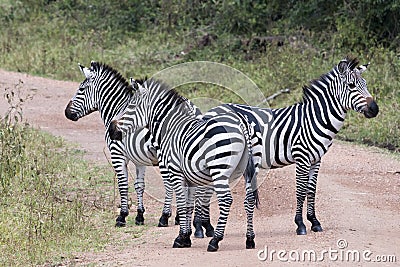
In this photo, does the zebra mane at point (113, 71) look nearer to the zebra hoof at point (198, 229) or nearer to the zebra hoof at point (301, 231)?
the zebra hoof at point (198, 229)

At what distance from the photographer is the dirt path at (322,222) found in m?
6.80

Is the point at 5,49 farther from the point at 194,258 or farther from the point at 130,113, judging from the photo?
the point at 194,258

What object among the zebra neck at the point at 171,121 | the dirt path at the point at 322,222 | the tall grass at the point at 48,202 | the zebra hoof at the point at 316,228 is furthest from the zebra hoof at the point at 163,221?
the zebra hoof at the point at 316,228

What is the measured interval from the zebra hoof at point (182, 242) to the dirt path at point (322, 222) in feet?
0.22

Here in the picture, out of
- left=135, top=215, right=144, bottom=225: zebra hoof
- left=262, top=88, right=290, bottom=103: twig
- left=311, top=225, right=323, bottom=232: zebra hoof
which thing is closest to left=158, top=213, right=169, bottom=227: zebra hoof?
left=135, top=215, right=144, bottom=225: zebra hoof

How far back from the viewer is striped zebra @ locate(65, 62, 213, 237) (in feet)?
28.7

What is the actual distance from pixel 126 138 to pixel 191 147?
156 centimetres

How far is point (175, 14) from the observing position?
2175cm

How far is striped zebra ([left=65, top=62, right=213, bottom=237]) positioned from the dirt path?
35cm

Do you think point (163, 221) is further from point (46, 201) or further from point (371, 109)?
point (371, 109)

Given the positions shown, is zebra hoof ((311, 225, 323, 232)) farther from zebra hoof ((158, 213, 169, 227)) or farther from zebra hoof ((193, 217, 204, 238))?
zebra hoof ((158, 213, 169, 227))

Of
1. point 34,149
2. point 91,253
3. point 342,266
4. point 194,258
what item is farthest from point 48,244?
point 34,149

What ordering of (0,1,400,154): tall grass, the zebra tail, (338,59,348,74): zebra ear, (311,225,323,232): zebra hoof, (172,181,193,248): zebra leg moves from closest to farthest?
1. the zebra tail
2. (172,181,193,248): zebra leg
3. (311,225,323,232): zebra hoof
4. (338,59,348,74): zebra ear
5. (0,1,400,154): tall grass

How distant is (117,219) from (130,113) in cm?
137
